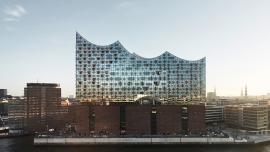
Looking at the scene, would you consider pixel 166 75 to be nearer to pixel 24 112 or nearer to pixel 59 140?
pixel 59 140

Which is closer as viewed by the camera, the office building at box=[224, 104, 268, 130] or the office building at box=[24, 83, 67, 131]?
the office building at box=[224, 104, 268, 130]

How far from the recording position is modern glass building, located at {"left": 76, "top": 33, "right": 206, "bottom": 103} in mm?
114000

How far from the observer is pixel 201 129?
10619 centimetres

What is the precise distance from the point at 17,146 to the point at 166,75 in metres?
53.1

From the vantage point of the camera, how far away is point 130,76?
116 metres

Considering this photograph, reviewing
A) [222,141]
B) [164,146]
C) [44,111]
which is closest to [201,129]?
[222,141]

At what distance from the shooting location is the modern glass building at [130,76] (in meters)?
114

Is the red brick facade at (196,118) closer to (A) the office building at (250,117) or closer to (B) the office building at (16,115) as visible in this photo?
(A) the office building at (250,117)

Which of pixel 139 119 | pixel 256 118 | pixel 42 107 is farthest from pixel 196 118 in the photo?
pixel 42 107

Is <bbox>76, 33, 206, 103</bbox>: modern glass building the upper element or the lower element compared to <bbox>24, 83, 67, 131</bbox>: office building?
upper

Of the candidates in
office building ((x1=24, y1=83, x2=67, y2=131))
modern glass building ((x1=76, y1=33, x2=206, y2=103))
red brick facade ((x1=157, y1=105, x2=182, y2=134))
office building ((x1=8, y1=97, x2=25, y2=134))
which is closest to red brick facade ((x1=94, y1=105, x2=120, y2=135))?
modern glass building ((x1=76, y1=33, x2=206, y2=103))

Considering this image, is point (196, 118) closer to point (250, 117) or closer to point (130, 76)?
point (130, 76)

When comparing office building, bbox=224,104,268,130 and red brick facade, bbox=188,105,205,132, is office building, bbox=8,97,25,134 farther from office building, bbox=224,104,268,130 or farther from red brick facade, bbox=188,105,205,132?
office building, bbox=224,104,268,130

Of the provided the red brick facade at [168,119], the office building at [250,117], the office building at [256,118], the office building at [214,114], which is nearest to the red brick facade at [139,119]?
the red brick facade at [168,119]
